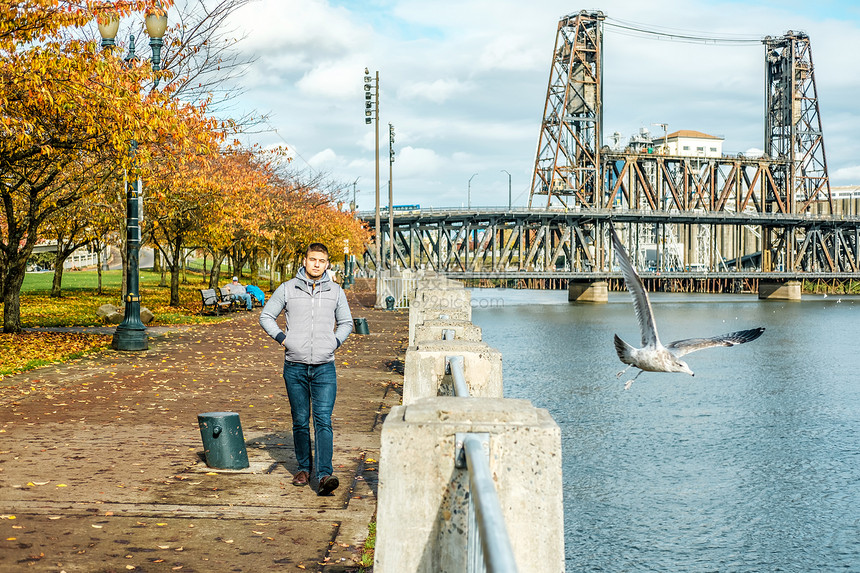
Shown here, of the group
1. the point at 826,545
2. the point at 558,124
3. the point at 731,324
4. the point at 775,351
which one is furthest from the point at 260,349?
the point at 558,124

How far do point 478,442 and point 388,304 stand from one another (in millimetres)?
34696

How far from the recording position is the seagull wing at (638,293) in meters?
7.13

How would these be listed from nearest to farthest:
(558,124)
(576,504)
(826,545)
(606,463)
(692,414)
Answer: (826,545), (576,504), (606,463), (692,414), (558,124)

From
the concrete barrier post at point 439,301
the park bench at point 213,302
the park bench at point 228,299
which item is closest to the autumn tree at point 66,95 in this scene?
the concrete barrier post at point 439,301

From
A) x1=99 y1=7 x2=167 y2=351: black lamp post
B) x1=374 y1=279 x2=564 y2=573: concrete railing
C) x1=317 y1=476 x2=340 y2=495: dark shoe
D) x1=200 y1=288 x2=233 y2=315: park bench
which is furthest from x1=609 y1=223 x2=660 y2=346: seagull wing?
x1=200 y1=288 x2=233 y2=315: park bench

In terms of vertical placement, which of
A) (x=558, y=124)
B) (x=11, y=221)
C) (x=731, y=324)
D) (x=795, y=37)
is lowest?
(x=731, y=324)

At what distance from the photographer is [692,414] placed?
19.9 metres

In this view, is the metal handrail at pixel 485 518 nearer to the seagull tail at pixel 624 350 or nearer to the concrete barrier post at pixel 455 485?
the concrete barrier post at pixel 455 485

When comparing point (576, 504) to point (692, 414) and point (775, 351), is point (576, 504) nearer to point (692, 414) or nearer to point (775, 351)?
point (692, 414)

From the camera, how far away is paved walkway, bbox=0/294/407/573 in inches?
240

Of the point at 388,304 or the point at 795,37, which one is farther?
the point at 795,37

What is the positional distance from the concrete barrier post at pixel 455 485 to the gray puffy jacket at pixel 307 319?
147 inches

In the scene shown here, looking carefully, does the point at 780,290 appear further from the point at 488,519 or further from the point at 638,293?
the point at 488,519

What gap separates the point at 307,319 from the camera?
25.2 feet
